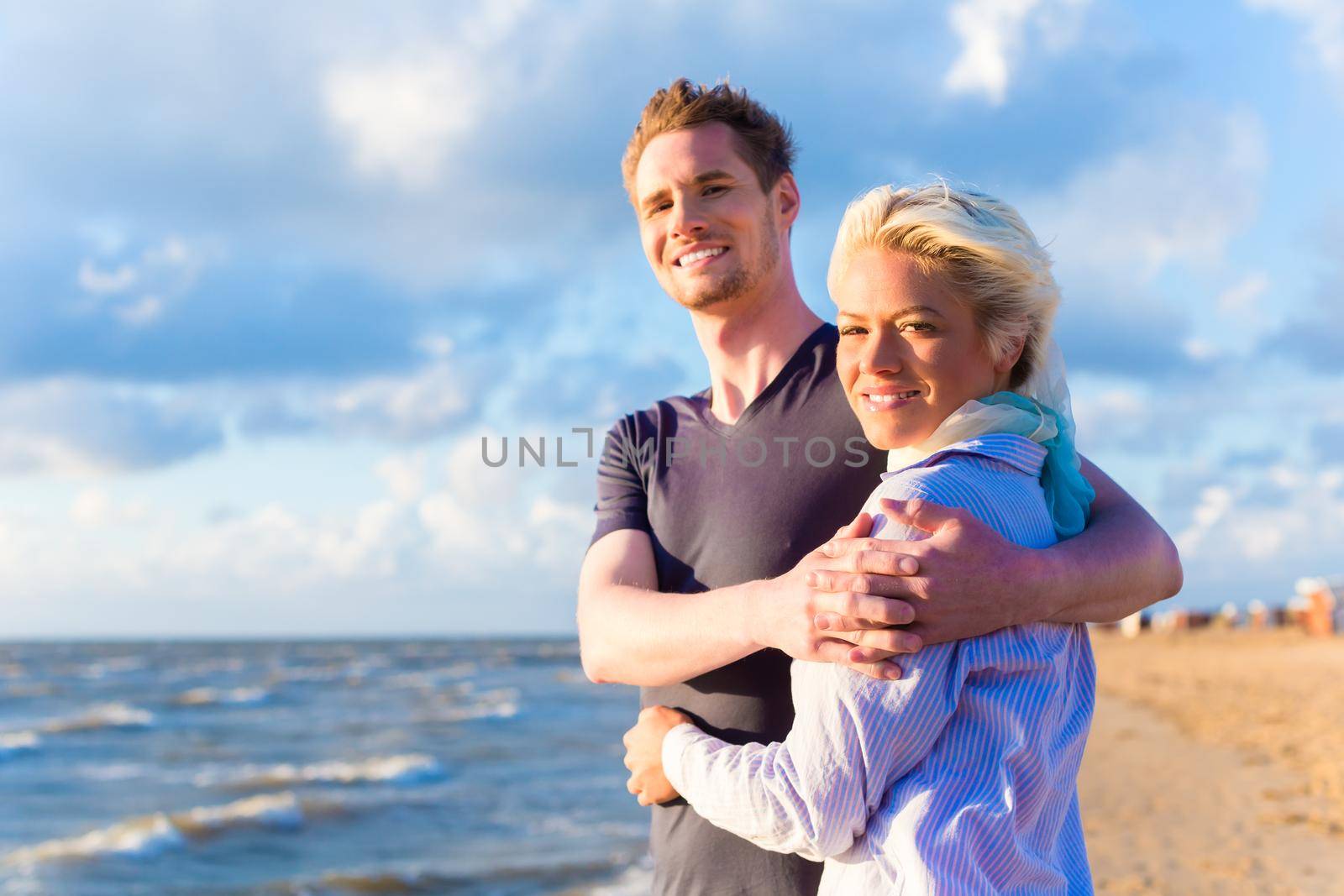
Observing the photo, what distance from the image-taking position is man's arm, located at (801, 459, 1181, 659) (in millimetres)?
1538

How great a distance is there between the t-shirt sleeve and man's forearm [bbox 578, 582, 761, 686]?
0.72 feet

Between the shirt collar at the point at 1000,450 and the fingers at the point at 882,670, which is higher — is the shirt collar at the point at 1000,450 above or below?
above

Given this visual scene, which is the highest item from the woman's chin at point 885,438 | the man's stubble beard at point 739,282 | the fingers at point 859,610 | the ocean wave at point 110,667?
the man's stubble beard at point 739,282

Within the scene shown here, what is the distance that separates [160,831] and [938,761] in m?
11.0

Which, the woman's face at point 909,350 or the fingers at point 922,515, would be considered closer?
the fingers at point 922,515

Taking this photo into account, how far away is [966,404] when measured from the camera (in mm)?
1768

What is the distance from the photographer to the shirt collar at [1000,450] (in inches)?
67.2

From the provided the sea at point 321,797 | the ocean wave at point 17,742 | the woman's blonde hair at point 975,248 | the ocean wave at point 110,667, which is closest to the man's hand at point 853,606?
the woman's blonde hair at point 975,248

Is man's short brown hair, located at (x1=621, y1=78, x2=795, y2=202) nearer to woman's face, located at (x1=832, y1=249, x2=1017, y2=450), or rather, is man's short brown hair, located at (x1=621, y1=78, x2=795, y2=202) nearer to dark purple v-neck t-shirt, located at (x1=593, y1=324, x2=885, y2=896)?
dark purple v-neck t-shirt, located at (x1=593, y1=324, x2=885, y2=896)

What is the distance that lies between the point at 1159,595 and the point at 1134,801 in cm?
958

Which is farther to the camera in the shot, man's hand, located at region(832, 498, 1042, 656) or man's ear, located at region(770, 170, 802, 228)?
man's ear, located at region(770, 170, 802, 228)

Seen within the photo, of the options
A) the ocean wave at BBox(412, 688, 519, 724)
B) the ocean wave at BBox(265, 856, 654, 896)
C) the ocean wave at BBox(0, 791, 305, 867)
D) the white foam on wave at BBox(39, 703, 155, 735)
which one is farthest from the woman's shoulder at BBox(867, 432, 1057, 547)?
Answer: the white foam on wave at BBox(39, 703, 155, 735)

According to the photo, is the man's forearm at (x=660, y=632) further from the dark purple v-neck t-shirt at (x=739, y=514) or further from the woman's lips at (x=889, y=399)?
the woman's lips at (x=889, y=399)

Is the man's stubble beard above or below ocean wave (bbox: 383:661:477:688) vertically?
above
